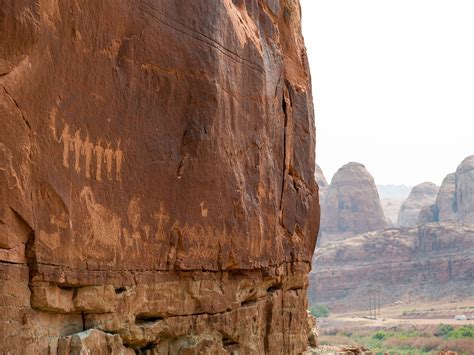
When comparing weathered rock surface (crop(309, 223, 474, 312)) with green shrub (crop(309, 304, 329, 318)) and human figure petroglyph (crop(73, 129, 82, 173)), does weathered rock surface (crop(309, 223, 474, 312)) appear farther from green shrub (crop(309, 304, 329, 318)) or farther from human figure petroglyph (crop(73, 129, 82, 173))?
human figure petroglyph (crop(73, 129, 82, 173))

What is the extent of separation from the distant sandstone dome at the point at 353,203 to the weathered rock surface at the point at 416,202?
46.0 ft

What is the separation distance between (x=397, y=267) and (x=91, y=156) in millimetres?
71732

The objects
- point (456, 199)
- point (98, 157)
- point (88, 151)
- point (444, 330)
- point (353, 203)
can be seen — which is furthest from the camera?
point (353, 203)

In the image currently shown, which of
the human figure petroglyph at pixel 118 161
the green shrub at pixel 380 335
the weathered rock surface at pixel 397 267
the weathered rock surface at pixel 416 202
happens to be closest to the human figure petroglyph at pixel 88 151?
the human figure petroglyph at pixel 118 161

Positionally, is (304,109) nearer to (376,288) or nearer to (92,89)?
(92,89)

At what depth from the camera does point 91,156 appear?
934 centimetres

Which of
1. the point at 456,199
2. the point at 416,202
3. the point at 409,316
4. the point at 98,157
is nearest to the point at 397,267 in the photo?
the point at 409,316

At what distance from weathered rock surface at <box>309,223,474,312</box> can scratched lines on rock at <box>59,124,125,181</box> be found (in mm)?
66973

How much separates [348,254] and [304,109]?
217 ft

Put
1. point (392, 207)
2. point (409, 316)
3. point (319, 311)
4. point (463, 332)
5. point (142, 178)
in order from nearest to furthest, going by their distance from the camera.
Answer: point (142, 178)
point (463, 332)
point (409, 316)
point (319, 311)
point (392, 207)

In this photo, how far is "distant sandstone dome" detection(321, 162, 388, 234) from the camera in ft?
312

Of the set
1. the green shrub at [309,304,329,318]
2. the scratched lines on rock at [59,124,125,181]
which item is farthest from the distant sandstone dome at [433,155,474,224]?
the scratched lines on rock at [59,124,125,181]

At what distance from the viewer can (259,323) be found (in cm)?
1429

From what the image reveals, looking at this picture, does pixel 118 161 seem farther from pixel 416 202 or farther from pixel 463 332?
pixel 416 202
